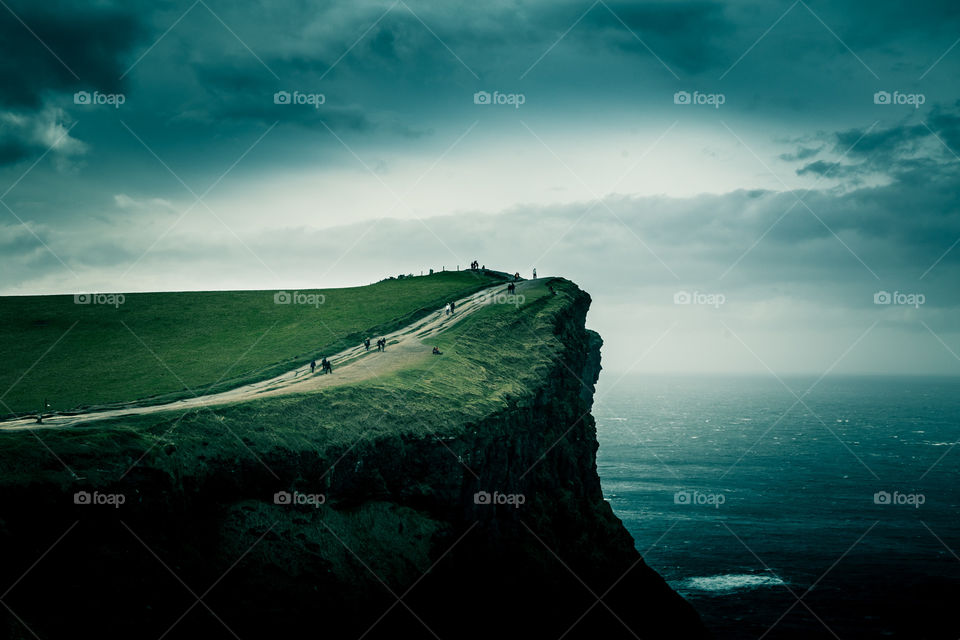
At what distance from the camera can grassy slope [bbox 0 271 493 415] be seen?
5138 cm

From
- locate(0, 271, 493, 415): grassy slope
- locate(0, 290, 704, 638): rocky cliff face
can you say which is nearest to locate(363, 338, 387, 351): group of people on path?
locate(0, 271, 493, 415): grassy slope

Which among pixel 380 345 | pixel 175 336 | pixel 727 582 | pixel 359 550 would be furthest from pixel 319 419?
pixel 727 582

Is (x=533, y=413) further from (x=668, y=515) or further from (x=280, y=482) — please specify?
(x=668, y=515)

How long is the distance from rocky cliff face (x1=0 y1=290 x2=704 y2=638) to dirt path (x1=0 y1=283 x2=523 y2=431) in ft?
Result: 23.9

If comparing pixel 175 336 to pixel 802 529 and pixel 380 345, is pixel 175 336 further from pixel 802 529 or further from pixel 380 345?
pixel 802 529

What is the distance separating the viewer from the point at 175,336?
69.0 metres

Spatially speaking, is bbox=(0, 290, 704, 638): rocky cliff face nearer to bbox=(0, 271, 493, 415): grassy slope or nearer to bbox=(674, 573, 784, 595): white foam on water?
bbox=(674, 573, 784, 595): white foam on water

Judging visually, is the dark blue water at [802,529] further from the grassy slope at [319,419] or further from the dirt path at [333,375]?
the dirt path at [333,375]

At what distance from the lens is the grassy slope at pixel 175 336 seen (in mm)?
51375

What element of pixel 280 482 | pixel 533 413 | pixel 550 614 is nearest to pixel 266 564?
pixel 280 482

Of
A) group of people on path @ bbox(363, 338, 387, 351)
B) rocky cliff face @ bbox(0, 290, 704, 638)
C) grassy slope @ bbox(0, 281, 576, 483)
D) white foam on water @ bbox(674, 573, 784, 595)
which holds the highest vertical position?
group of people on path @ bbox(363, 338, 387, 351)

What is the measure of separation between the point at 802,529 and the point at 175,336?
253 ft

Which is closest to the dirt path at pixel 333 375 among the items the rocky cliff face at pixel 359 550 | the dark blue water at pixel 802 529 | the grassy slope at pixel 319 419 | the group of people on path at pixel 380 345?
the group of people on path at pixel 380 345

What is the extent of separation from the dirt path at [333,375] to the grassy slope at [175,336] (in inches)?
115
